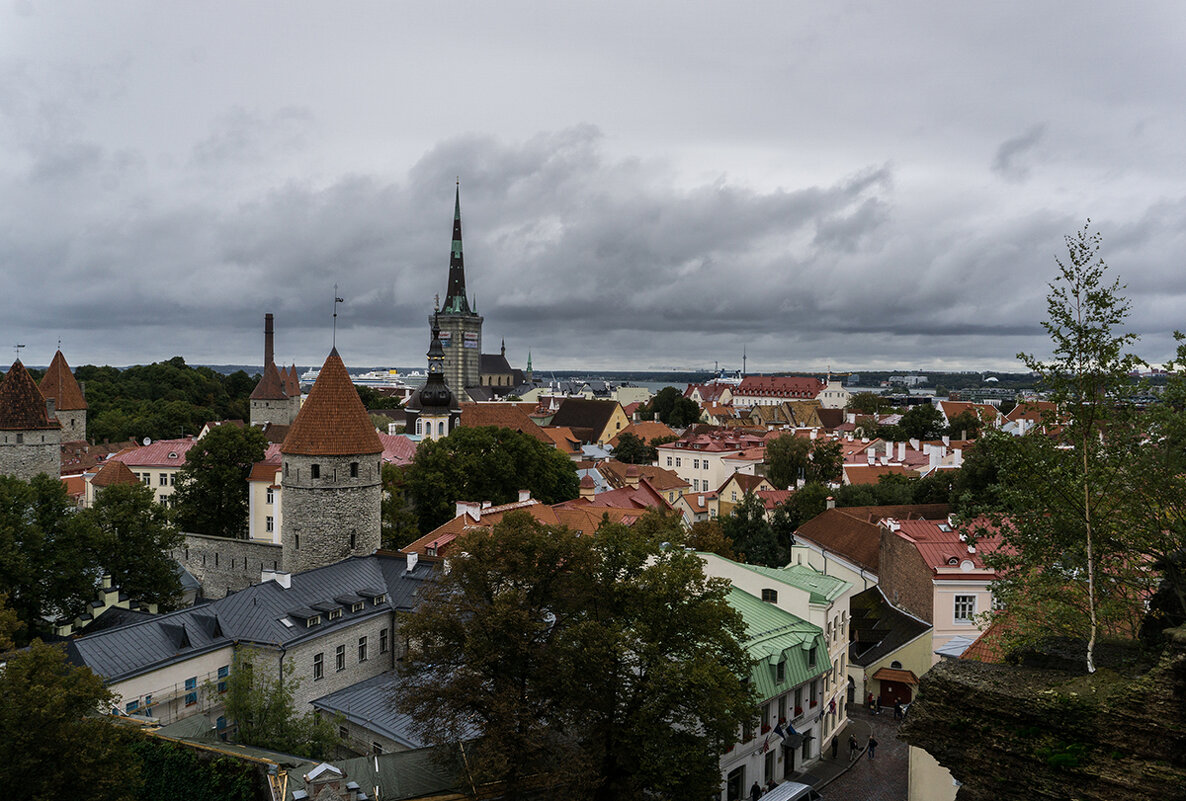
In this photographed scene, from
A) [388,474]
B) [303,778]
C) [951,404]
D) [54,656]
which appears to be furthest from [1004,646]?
[951,404]

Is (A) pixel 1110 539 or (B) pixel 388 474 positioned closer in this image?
(A) pixel 1110 539

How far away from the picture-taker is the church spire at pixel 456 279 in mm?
164750

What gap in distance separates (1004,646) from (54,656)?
680 inches

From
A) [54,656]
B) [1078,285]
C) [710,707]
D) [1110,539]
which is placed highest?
[1078,285]

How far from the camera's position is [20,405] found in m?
46.4

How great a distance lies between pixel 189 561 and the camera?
39.5 m

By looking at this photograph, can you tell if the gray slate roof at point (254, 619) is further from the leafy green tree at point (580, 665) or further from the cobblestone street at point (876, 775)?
the cobblestone street at point (876, 775)

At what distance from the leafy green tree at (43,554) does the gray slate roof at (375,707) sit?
10.9 meters

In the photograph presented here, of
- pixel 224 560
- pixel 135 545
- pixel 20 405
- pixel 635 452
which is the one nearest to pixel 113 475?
pixel 20 405

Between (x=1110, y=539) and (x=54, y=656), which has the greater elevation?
(x=1110, y=539)

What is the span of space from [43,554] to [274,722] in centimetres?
1378

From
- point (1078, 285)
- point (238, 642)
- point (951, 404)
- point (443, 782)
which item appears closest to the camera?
point (1078, 285)

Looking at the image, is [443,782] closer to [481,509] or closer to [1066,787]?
[1066,787]

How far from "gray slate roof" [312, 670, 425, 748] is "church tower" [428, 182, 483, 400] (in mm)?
138113
